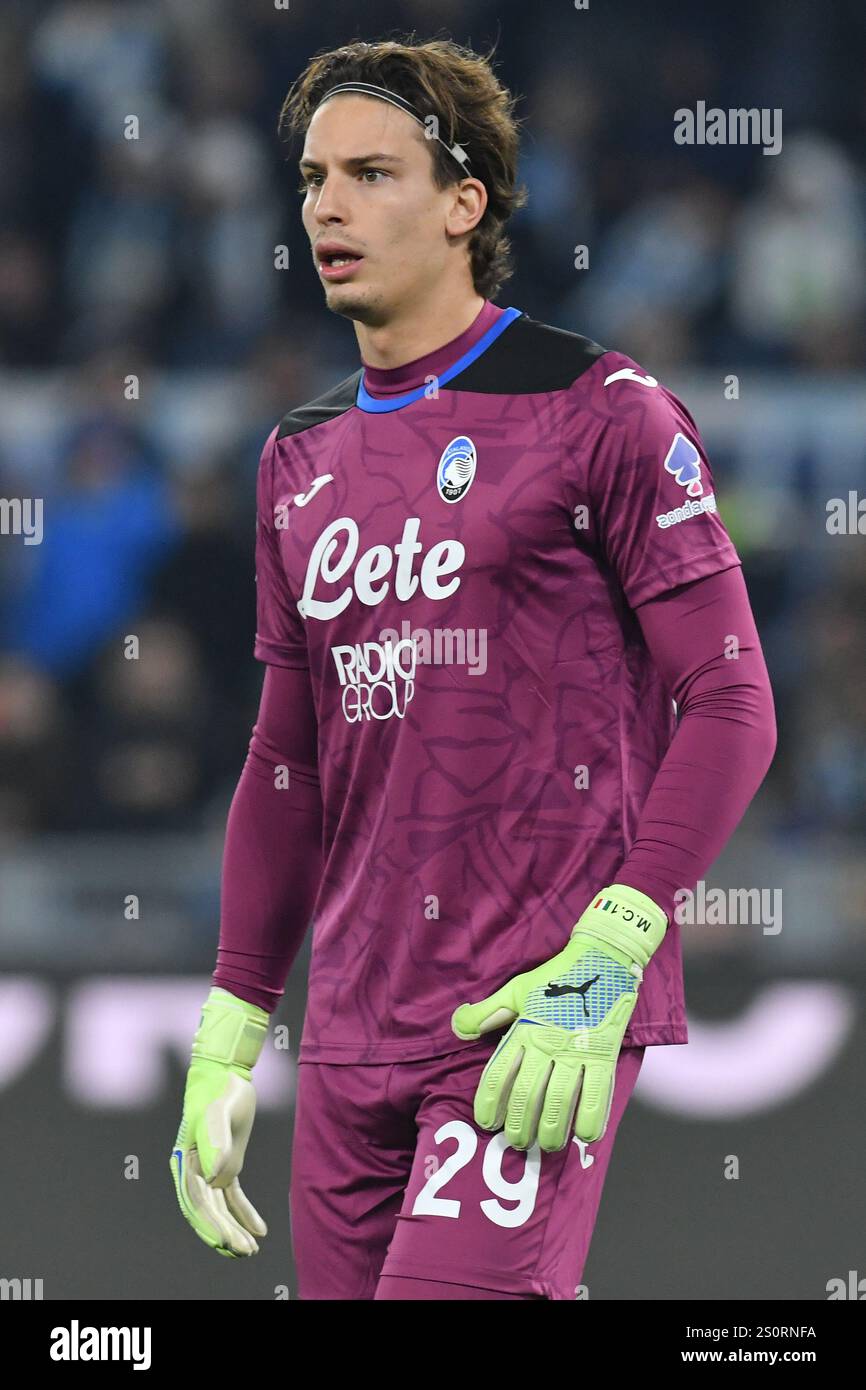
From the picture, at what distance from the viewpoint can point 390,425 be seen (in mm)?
2955

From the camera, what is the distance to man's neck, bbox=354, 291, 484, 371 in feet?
9.75

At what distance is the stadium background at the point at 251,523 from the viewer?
4531mm

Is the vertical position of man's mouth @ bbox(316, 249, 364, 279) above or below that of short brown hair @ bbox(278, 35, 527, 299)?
below

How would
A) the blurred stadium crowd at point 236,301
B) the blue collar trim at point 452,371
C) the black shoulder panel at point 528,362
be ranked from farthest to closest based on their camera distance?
the blurred stadium crowd at point 236,301, the blue collar trim at point 452,371, the black shoulder panel at point 528,362

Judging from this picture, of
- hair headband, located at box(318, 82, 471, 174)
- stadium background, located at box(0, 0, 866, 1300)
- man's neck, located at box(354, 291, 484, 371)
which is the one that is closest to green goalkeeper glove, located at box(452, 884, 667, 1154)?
man's neck, located at box(354, 291, 484, 371)

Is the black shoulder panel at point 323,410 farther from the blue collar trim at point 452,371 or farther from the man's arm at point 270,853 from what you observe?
the man's arm at point 270,853

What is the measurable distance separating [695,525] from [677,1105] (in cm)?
224

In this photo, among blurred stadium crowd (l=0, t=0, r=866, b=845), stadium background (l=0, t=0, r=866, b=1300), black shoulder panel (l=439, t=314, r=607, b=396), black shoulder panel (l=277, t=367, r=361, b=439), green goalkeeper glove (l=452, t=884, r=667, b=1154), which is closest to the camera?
green goalkeeper glove (l=452, t=884, r=667, b=1154)

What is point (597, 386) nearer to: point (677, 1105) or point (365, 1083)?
point (365, 1083)

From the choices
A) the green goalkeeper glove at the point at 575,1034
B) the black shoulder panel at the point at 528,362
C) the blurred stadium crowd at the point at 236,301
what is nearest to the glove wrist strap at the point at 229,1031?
the green goalkeeper glove at the point at 575,1034

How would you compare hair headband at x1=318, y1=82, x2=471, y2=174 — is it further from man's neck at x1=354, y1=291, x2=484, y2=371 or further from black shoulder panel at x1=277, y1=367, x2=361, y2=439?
black shoulder panel at x1=277, y1=367, x2=361, y2=439

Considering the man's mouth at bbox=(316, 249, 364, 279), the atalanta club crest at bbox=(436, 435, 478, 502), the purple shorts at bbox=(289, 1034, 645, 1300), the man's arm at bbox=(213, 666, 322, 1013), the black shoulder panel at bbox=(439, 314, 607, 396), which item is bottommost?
the purple shorts at bbox=(289, 1034, 645, 1300)

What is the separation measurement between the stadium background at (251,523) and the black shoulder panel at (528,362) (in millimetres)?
2027

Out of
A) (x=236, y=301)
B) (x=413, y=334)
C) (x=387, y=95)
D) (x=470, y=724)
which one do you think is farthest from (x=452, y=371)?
(x=236, y=301)
